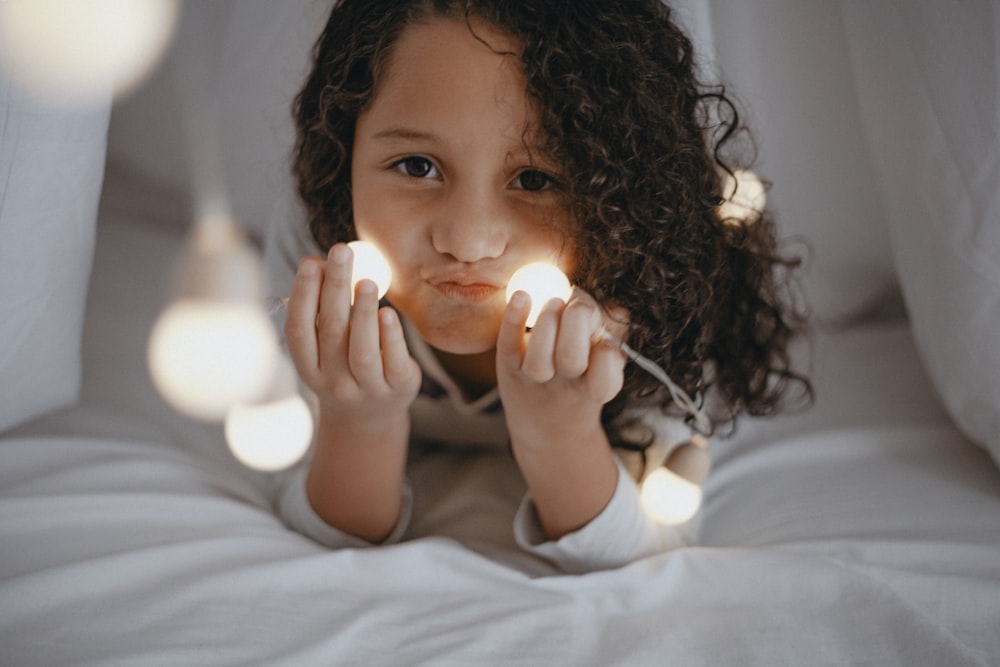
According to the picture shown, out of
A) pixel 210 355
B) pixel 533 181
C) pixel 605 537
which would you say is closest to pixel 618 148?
pixel 533 181

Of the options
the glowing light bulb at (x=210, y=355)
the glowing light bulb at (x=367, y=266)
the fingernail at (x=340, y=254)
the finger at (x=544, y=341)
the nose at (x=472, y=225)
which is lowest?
the glowing light bulb at (x=210, y=355)

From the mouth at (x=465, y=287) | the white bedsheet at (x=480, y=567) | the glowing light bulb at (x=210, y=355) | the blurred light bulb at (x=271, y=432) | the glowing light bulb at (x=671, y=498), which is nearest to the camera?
the white bedsheet at (x=480, y=567)

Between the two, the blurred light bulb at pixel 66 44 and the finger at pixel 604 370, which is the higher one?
the blurred light bulb at pixel 66 44

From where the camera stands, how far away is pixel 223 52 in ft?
4.18

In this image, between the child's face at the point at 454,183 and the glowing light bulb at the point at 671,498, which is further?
the glowing light bulb at the point at 671,498

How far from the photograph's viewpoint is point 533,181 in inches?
31.9

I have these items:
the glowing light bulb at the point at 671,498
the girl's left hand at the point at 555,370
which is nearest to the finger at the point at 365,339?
the girl's left hand at the point at 555,370

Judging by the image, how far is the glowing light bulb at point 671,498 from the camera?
0.92m

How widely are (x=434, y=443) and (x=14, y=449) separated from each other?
0.52 meters

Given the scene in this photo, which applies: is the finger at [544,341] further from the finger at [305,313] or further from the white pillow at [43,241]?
the white pillow at [43,241]

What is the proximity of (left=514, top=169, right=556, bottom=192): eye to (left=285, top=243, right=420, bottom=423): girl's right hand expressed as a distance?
0.61 ft

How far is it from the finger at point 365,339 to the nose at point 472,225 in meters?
0.09

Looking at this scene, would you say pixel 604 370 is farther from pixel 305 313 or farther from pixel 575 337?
pixel 305 313

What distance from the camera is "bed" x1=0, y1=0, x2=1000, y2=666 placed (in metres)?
0.72
